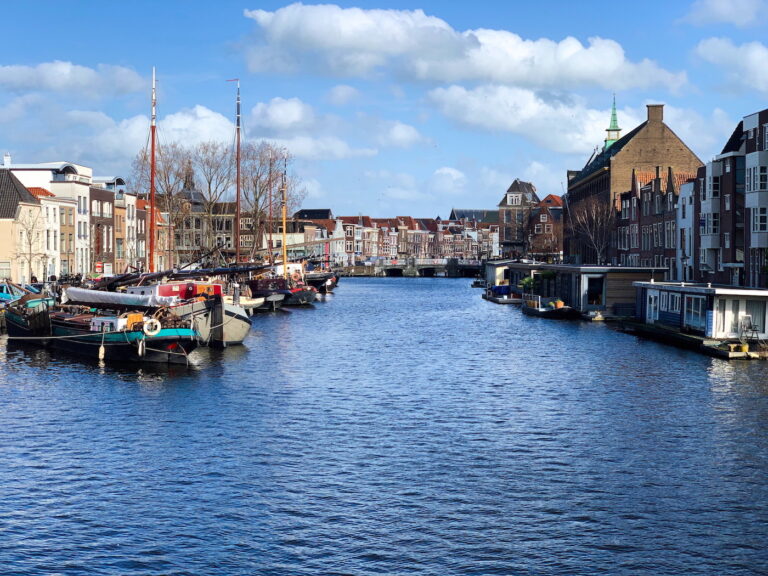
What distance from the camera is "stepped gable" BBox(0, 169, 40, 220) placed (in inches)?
3792

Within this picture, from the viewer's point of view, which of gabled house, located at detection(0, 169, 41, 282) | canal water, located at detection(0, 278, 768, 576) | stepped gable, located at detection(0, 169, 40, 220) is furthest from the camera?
stepped gable, located at detection(0, 169, 40, 220)

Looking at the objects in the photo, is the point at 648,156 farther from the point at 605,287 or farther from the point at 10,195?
the point at 10,195

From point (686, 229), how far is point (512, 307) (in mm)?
24049

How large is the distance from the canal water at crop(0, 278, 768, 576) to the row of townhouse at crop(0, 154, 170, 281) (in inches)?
1831

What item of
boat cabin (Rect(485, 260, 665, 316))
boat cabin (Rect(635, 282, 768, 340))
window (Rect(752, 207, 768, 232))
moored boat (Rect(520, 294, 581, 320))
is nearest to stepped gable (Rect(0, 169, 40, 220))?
moored boat (Rect(520, 294, 581, 320))

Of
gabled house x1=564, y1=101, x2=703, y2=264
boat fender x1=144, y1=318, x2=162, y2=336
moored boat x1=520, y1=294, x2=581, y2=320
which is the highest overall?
gabled house x1=564, y1=101, x2=703, y2=264

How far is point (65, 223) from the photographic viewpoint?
4259 inches

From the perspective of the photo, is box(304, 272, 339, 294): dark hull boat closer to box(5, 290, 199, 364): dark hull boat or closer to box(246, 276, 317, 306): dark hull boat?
box(246, 276, 317, 306): dark hull boat

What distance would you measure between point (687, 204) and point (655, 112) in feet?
132

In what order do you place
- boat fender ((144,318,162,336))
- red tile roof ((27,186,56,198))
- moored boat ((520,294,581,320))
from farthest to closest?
1. red tile roof ((27,186,56,198))
2. moored boat ((520,294,581,320))
3. boat fender ((144,318,162,336))

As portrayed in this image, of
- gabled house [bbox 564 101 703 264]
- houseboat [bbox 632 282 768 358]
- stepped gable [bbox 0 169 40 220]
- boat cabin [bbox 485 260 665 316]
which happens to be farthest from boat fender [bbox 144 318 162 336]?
Result: gabled house [bbox 564 101 703 264]

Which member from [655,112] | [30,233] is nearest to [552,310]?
[30,233]

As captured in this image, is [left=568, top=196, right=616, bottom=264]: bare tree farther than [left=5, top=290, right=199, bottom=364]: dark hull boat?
Yes

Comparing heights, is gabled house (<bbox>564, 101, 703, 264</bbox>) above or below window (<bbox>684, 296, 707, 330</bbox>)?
above
